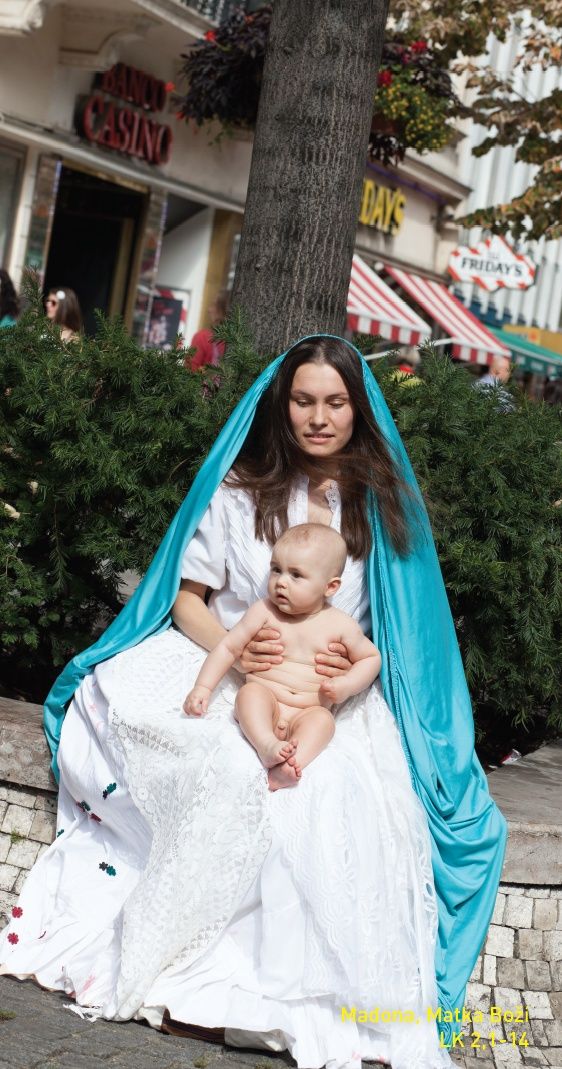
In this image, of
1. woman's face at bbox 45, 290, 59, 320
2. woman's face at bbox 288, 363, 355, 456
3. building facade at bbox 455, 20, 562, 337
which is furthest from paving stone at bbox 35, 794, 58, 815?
building facade at bbox 455, 20, 562, 337

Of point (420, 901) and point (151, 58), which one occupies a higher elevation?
point (151, 58)

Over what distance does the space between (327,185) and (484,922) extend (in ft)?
9.31

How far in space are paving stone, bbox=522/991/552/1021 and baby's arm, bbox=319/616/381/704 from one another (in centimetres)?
99

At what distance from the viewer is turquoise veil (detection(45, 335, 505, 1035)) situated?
3977 millimetres

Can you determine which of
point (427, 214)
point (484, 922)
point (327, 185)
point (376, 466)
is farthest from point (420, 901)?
point (427, 214)

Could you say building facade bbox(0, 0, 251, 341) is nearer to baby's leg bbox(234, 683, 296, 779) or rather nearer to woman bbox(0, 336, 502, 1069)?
woman bbox(0, 336, 502, 1069)

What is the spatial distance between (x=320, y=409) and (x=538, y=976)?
68.9 inches

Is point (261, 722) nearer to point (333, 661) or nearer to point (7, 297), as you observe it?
point (333, 661)

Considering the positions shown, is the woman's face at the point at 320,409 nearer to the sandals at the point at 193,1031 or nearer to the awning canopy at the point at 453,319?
the sandals at the point at 193,1031

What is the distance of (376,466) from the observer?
175 inches

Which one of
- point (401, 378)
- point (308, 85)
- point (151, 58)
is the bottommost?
point (401, 378)

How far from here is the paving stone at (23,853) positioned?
14.2 feet

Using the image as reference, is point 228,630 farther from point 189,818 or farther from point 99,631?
point 99,631

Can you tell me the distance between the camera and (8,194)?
47.2 feet
